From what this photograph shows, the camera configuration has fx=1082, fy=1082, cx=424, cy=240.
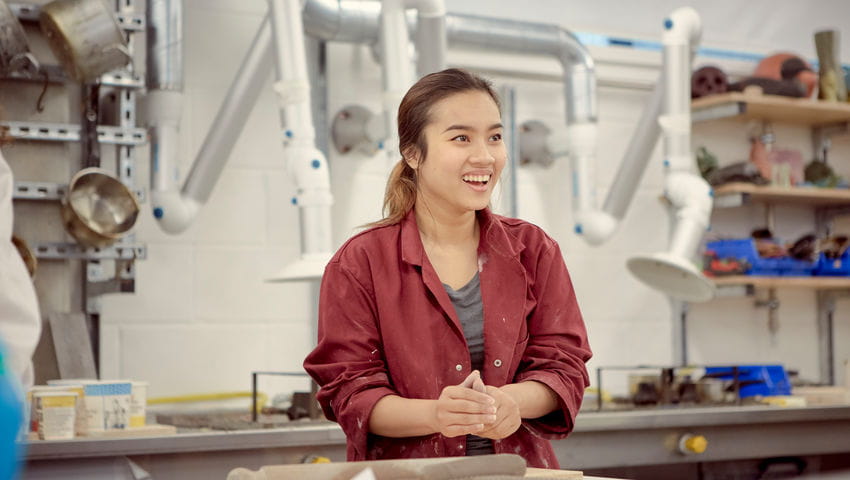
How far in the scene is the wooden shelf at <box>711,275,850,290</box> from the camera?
371cm

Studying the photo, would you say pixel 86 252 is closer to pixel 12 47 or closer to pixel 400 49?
pixel 12 47

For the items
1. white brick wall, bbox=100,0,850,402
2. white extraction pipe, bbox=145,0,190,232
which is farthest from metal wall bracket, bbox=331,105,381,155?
white extraction pipe, bbox=145,0,190,232

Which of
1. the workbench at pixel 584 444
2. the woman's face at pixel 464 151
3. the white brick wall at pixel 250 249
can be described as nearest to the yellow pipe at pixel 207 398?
the white brick wall at pixel 250 249

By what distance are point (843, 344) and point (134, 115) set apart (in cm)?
289

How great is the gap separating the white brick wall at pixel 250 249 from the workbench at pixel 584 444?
66 centimetres

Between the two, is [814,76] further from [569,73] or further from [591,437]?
[591,437]

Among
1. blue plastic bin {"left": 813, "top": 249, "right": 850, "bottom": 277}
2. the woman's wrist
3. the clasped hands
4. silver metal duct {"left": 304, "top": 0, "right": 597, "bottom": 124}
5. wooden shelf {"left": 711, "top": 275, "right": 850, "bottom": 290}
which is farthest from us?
blue plastic bin {"left": 813, "top": 249, "right": 850, "bottom": 277}

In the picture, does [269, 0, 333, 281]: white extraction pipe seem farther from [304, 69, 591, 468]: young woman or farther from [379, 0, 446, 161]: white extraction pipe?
[304, 69, 591, 468]: young woman

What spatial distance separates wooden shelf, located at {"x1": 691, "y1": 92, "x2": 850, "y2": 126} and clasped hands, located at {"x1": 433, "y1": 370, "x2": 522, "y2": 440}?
2.63 m

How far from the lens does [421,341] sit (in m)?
1.49

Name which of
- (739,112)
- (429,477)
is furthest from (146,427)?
(739,112)

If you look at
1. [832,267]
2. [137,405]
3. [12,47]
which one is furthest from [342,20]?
[832,267]

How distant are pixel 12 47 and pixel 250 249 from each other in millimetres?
910

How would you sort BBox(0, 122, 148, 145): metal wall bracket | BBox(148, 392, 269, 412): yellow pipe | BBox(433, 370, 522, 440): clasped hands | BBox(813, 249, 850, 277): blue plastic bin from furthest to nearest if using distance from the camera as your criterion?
BBox(813, 249, 850, 277): blue plastic bin → BBox(148, 392, 269, 412): yellow pipe → BBox(0, 122, 148, 145): metal wall bracket → BBox(433, 370, 522, 440): clasped hands
